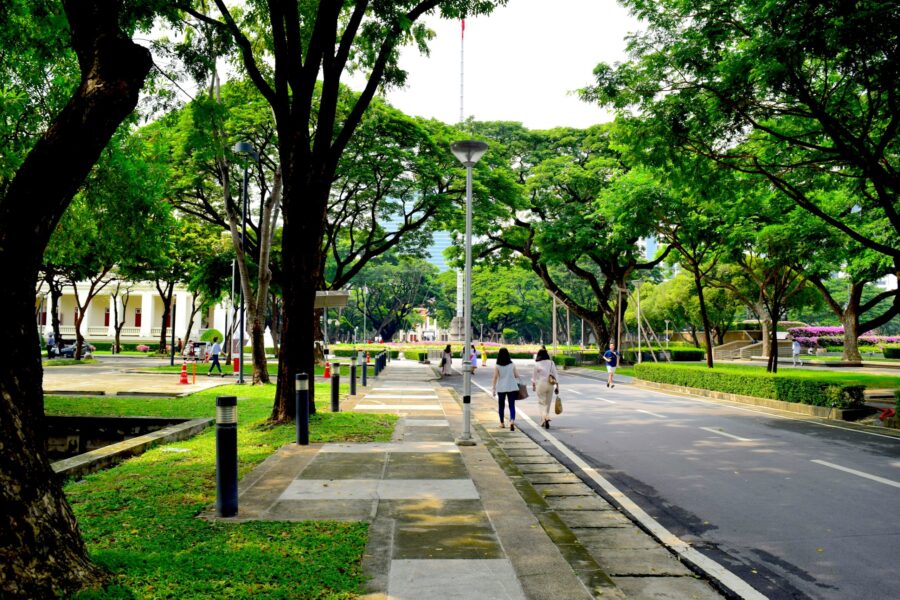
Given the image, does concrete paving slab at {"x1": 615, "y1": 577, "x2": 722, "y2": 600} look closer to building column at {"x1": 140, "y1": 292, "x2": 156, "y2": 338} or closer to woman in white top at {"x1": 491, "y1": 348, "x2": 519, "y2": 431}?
woman in white top at {"x1": 491, "y1": 348, "x2": 519, "y2": 431}

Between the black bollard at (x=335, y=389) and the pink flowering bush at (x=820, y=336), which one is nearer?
the black bollard at (x=335, y=389)

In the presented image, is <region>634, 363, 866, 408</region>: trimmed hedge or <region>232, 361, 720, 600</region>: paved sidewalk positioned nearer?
<region>232, 361, 720, 600</region>: paved sidewalk

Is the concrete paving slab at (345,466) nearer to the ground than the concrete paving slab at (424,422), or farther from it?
farther from it

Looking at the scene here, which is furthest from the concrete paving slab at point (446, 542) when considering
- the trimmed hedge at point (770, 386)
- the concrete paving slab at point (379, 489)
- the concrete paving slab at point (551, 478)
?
the trimmed hedge at point (770, 386)

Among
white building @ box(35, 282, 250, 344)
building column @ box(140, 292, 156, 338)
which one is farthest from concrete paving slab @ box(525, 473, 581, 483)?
building column @ box(140, 292, 156, 338)

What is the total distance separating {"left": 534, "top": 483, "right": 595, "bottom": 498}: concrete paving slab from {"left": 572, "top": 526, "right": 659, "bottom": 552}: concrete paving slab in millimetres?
1337

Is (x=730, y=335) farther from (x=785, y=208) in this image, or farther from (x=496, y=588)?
(x=496, y=588)

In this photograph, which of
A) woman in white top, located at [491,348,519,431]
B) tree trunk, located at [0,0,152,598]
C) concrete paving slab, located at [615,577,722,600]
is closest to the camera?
tree trunk, located at [0,0,152,598]

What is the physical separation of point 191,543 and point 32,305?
2.13 metres

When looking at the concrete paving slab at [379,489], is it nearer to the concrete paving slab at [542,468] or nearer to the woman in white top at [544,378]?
the concrete paving slab at [542,468]

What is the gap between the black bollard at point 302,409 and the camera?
9.58m

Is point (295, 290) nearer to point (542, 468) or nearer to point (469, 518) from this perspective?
point (542, 468)

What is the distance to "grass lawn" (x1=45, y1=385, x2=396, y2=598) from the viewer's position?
4.08 metres

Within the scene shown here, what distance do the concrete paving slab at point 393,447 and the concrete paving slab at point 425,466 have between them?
1.17 ft
